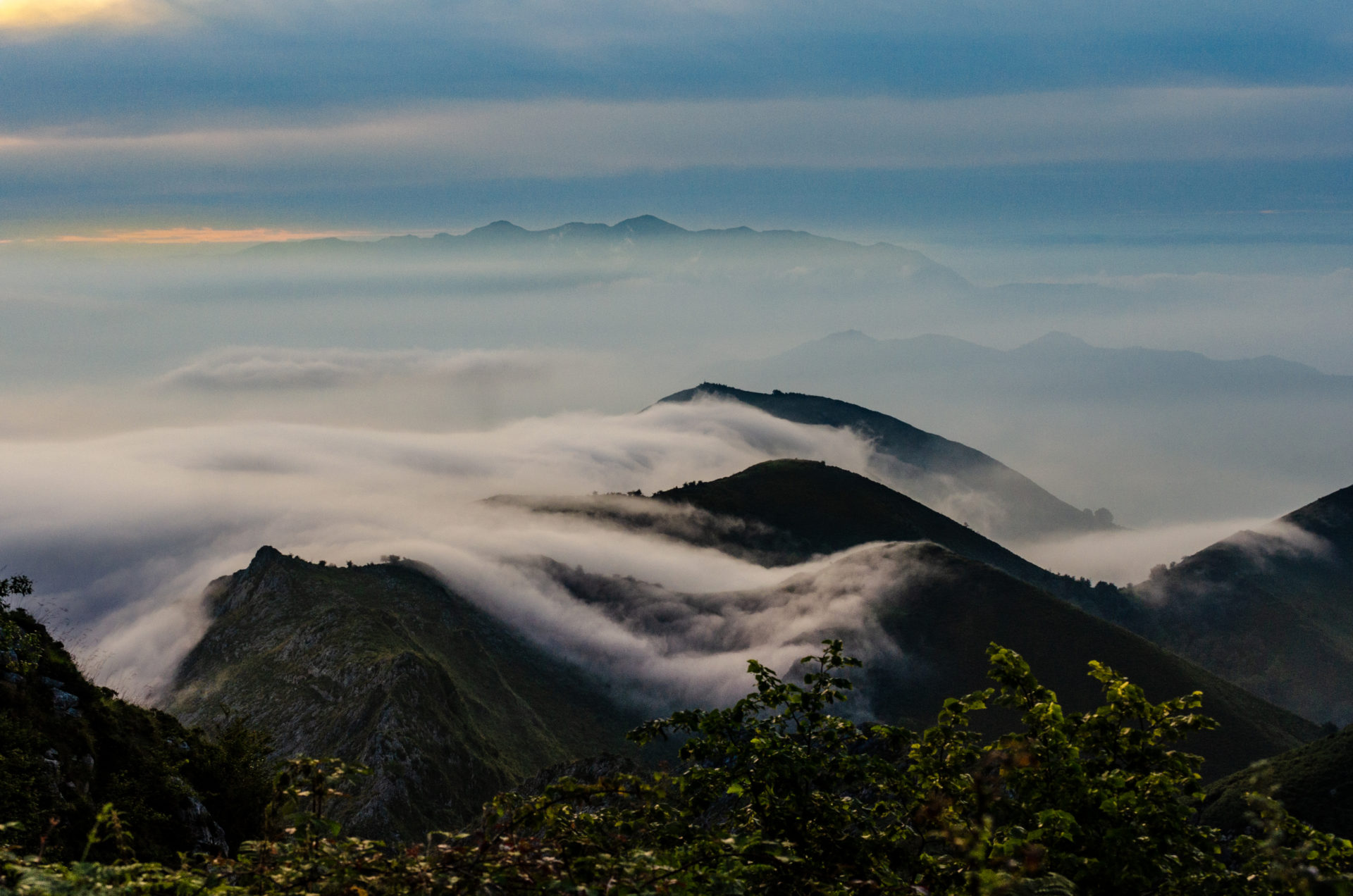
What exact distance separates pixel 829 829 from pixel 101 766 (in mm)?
28105

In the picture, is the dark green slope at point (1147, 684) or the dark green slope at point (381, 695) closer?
the dark green slope at point (381, 695)

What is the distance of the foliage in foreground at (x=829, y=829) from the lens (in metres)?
10.6

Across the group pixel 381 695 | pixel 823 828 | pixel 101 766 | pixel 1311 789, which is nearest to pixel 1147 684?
pixel 1311 789

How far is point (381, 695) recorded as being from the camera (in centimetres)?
13650

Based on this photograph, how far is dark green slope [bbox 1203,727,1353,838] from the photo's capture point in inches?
3853

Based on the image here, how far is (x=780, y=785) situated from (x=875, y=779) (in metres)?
2.15

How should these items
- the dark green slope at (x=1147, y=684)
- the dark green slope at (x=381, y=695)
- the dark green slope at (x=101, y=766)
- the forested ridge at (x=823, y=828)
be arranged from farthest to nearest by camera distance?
the dark green slope at (x=1147, y=684), the dark green slope at (x=381, y=695), the dark green slope at (x=101, y=766), the forested ridge at (x=823, y=828)

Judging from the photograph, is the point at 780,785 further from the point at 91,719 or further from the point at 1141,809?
the point at 91,719

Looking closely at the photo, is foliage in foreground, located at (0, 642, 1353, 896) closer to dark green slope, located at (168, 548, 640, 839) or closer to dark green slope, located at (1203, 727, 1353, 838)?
dark green slope, located at (1203, 727, 1353, 838)

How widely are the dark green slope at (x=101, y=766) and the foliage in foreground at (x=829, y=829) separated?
15.9 metres

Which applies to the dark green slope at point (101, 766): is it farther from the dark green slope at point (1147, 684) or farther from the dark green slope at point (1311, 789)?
the dark green slope at point (1147, 684)

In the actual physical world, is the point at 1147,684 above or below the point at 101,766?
below

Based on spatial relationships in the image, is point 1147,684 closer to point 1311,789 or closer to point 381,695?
point 1311,789

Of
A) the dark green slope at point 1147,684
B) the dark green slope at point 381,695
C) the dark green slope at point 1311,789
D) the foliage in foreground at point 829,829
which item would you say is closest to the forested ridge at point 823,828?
the foliage in foreground at point 829,829
